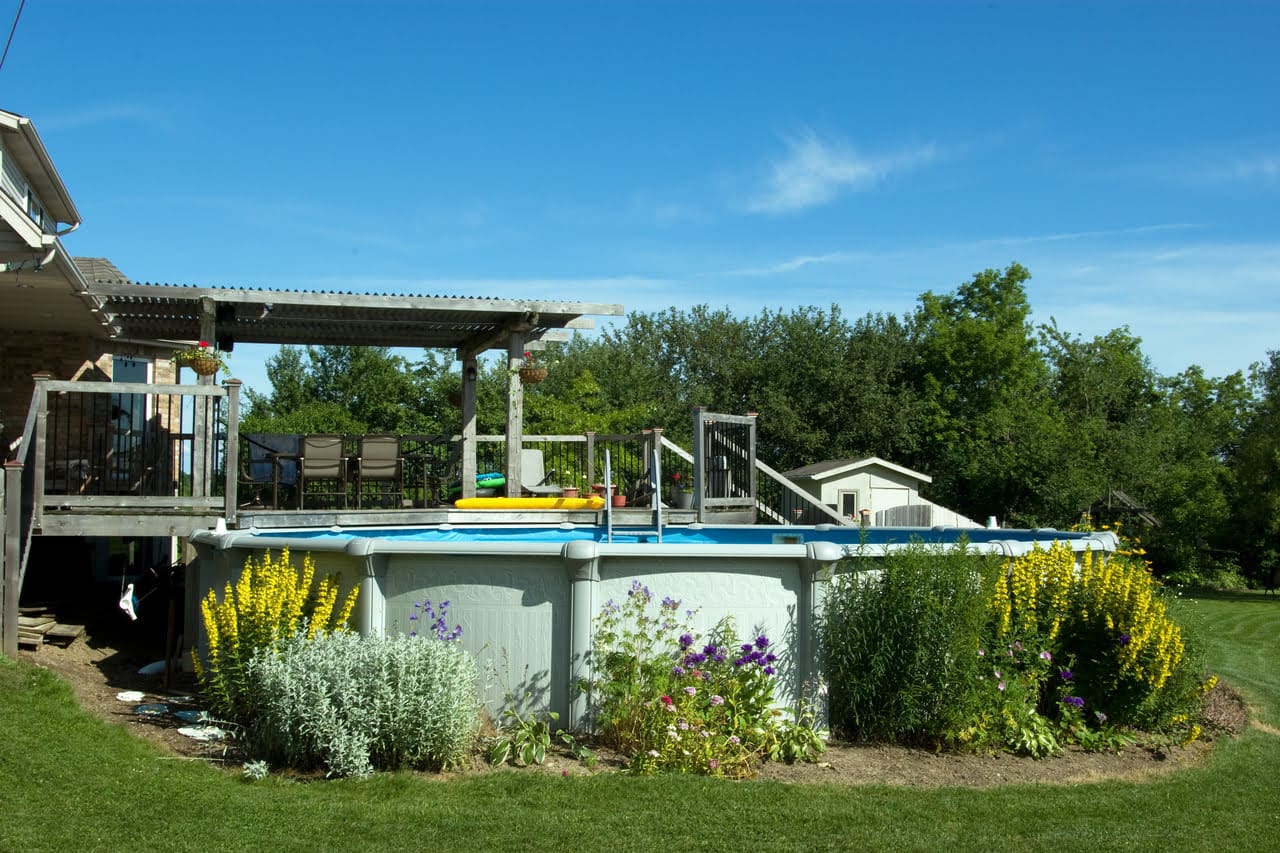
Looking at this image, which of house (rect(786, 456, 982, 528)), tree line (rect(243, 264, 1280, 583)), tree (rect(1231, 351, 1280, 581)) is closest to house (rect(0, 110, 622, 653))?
tree line (rect(243, 264, 1280, 583))

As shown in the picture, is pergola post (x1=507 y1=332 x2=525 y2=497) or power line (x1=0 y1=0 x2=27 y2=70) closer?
power line (x1=0 y1=0 x2=27 y2=70)

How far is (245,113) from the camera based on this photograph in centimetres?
1714

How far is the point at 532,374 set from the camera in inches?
521

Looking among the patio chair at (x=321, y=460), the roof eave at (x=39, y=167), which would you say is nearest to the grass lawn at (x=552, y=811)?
the patio chair at (x=321, y=460)

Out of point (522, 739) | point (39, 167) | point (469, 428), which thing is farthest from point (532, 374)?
point (39, 167)

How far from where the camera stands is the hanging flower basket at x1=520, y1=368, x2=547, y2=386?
13195 mm

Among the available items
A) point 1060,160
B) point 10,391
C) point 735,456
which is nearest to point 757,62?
point 735,456

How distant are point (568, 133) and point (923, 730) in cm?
1520

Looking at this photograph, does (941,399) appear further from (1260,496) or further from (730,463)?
(730,463)

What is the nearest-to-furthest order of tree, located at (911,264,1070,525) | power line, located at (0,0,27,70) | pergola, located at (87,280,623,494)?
power line, located at (0,0,27,70) < pergola, located at (87,280,623,494) < tree, located at (911,264,1070,525)

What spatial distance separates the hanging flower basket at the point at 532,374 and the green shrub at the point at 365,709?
724cm

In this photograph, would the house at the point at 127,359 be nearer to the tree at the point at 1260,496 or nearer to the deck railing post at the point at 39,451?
the deck railing post at the point at 39,451

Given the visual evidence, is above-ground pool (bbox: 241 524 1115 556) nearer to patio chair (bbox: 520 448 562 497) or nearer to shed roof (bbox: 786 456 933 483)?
patio chair (bbox: 520 448 562 497)

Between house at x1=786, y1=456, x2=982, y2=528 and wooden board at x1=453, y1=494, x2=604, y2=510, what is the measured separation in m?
19.8
